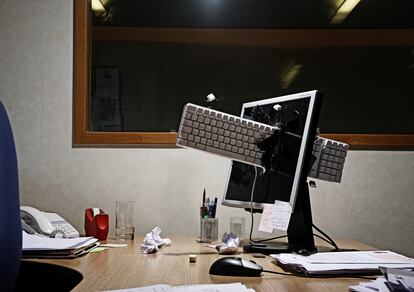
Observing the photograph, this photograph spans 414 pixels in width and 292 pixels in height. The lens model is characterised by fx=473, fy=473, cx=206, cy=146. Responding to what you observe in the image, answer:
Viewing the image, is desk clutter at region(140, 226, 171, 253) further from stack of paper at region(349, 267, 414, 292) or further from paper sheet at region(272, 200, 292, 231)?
stack of paper at region(349, 267, 414, 292)

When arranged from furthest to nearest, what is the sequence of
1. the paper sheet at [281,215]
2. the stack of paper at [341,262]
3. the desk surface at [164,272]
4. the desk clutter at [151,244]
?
the desk clutter at [151,244] < the paper sheet at [281,215] < the stack of paper at [341,262] < the desk surface at [164,272]

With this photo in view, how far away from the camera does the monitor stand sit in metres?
1.62

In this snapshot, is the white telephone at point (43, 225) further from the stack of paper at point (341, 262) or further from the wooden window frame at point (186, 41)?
the stack of paper at point (341, 262)

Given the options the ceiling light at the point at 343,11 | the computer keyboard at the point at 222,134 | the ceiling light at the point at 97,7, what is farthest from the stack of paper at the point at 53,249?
the ceiling light at the point at 343,11

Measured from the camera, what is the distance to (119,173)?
2.29 meters

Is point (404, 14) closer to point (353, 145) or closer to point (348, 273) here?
point (353, 145)

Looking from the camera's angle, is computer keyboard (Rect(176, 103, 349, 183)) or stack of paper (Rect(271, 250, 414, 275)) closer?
stack of paper (Rect(271, 250, 414, 275))

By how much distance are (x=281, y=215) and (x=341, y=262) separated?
28 cm

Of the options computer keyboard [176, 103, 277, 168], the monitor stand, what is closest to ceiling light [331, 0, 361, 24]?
computer keyboard [176, 103, 277, 168]

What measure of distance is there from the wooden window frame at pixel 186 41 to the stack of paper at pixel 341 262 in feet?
3.14

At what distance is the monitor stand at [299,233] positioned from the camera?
1621 mm

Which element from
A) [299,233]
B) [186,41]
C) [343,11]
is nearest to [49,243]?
[299,233]

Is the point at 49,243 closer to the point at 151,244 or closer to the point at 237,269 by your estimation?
the point at 151,244

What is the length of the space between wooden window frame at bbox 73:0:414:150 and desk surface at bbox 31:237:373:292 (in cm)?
73
